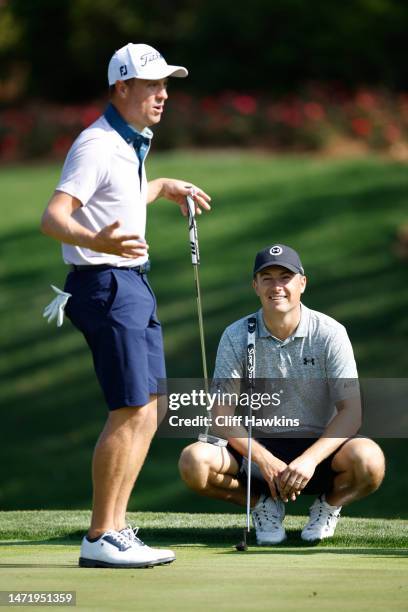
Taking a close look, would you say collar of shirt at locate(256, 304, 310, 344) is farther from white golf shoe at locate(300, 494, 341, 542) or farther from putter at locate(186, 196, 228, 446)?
white golf shoe at locate(300, 494, 341, 542)

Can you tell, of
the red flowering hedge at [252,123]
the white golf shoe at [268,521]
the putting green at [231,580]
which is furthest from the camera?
the red flowering hedge at [252,123]

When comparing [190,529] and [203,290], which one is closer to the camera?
[190,529]

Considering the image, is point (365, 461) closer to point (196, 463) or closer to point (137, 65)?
point (196, 463)

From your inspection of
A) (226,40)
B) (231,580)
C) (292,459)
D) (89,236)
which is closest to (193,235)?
(89,236)

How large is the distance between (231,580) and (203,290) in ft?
34.9

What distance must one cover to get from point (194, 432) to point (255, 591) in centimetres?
227

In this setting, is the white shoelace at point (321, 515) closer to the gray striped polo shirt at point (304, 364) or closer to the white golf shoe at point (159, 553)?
the gray striped polo shirt at point (304, 364)

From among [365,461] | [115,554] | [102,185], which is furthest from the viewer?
[365,461]

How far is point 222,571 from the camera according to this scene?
4.51 metres

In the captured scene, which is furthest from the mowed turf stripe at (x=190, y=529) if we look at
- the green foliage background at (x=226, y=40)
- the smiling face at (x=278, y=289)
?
the green foliage background at (x=226, y=40)

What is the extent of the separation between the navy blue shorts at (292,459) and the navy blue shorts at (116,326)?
118 cm

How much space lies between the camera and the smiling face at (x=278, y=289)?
18.9ft

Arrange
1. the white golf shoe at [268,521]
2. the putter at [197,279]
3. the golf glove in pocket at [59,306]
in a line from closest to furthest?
the golf glove in pocket at [59,306], the putter at [197,279], the white golf shoe at [268,521]

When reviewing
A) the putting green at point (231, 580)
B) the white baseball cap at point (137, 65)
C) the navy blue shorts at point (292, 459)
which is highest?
the white baseball cap at point (137, 65)
